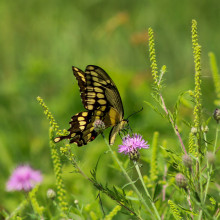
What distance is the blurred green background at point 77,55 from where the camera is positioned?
14.0 ft

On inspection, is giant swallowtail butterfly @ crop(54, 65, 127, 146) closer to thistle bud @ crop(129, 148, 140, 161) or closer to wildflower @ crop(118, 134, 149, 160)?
wildflower @ crop(118, 134, 149, 160)

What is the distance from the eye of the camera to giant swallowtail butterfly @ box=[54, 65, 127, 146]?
201 cm

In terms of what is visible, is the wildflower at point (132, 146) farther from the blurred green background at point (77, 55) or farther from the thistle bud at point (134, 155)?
the blurred green background at point (77, 55)

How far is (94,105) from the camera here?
83.0 inches

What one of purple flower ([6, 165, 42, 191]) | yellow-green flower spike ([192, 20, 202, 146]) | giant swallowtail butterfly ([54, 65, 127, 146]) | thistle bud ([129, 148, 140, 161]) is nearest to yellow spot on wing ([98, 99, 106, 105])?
giant swallowtail butterfly ([54, 65, 127, 146])

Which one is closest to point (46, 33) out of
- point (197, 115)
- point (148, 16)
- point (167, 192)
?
point (148, 16)

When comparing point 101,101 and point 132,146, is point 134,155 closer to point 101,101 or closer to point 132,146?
point 132,146

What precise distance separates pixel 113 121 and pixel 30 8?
420cm

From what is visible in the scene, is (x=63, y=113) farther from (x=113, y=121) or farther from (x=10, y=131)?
(x=113, y=121)

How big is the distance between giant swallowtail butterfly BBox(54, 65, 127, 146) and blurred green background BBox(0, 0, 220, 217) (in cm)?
145

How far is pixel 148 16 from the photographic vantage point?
5.37 metres

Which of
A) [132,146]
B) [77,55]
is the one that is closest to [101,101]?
[132,146]

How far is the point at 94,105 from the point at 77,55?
335 centimetres

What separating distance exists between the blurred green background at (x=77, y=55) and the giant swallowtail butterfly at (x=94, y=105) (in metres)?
1.45
